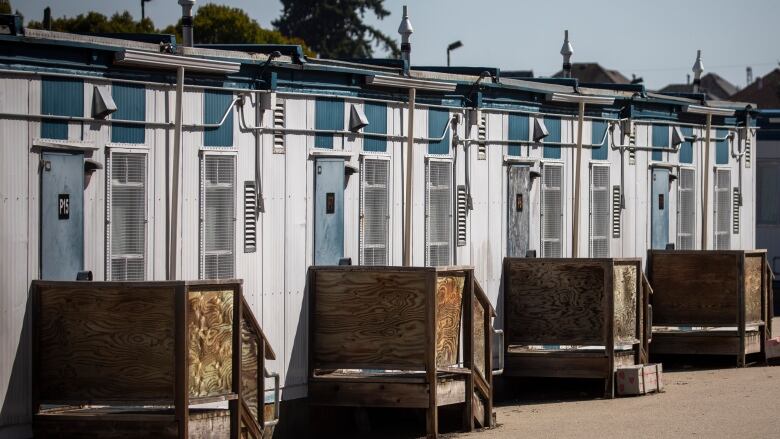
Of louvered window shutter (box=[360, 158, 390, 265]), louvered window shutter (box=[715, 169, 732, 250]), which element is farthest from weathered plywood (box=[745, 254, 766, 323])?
louvered window shutter (box=[360, 158, 390, 265])

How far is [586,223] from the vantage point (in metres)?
23.1

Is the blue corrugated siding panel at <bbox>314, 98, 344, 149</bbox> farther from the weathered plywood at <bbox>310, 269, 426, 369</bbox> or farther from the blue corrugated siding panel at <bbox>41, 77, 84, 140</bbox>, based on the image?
the blue corrugated siding panel at <bbox>41, 77, 84, 140</bbox>

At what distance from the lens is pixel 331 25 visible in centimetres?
8156

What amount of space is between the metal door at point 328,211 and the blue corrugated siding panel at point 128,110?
3.00 meters

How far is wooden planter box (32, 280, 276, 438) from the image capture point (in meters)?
13.4

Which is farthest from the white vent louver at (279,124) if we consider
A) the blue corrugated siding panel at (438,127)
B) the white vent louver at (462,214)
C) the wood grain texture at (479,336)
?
the white vent louver at (462,214)

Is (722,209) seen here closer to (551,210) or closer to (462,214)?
(551,210)

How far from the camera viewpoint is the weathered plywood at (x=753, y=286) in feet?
78.4

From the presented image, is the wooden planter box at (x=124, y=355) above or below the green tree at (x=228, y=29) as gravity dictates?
below

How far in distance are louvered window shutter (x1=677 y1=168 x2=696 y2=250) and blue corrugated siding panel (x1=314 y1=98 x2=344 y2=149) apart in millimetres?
9690

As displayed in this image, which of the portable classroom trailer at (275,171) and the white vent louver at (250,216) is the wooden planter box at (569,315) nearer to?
the portable classroom trailer at (275,171)

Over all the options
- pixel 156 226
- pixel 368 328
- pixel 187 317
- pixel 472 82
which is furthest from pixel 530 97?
pixel 187 317

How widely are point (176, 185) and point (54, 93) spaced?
1.42m

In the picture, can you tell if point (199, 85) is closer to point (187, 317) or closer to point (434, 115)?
point (187, 317)
